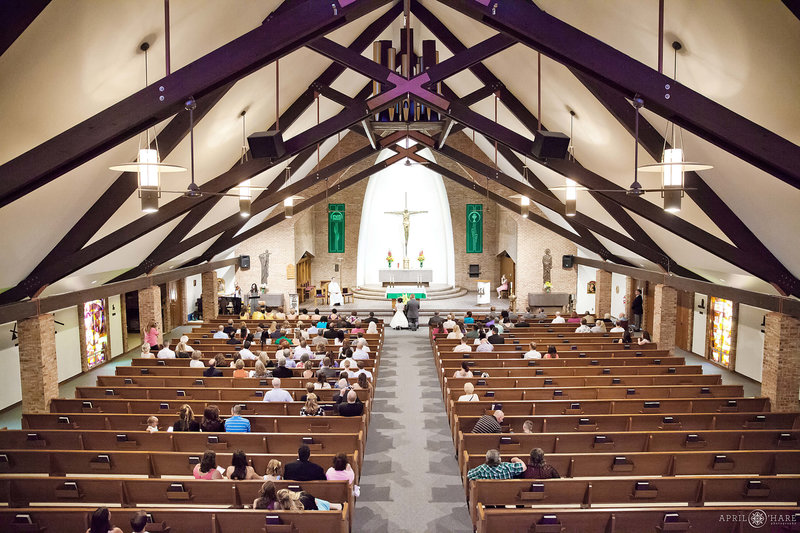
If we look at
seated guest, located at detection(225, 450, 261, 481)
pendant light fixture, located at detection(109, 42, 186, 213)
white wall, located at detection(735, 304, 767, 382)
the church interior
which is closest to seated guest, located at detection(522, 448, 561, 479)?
the church interior

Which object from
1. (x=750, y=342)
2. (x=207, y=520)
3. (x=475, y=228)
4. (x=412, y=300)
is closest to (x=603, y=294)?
→ (x=750, y=342)

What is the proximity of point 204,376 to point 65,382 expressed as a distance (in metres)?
5.95

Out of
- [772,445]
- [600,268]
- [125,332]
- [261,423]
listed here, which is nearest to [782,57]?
[772,445]

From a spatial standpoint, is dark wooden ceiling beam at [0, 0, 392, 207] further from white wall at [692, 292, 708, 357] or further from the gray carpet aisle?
white wall at [692, 292, 708, 357]

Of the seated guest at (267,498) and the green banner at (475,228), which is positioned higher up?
the green banner at (475,228)

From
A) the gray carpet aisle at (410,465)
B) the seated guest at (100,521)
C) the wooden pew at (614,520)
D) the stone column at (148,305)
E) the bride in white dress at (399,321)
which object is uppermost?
the stone column at (148,305)

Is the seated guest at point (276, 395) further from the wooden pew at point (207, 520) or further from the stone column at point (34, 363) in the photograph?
the stone column at point (34, 363)

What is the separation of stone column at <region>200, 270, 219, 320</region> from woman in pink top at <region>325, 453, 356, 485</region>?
15.5m

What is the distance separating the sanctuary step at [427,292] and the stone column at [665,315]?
10.5 meters

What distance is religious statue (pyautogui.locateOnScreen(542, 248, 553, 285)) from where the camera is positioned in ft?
75.2

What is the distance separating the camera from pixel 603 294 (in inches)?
800

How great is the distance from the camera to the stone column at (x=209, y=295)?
66.7 ft

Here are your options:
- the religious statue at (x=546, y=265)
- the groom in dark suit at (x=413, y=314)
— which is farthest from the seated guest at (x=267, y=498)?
the religious statue at (x=546, y=265)

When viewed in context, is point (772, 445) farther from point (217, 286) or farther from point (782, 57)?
point (217, 286)
